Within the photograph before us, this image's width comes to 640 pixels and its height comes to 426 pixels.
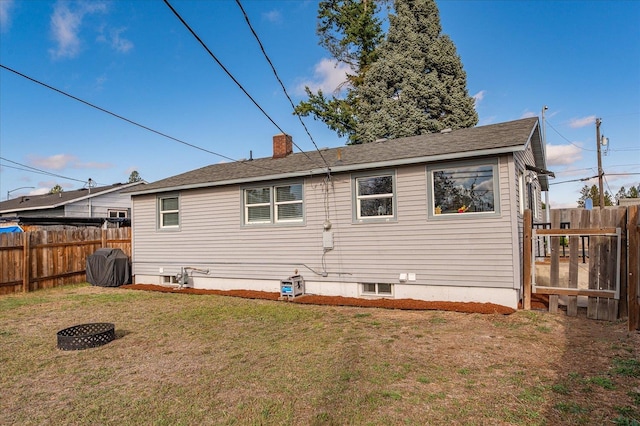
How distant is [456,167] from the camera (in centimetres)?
790

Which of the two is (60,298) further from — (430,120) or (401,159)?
(430,120)

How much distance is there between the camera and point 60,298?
10.4m

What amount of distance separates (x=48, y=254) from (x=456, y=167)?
13.3 meters

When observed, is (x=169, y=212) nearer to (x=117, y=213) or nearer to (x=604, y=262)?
(x=604, y=262)

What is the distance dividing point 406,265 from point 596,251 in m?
3.57

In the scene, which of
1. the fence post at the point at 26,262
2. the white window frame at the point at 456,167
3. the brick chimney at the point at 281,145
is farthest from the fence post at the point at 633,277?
the fence post at the point at 26,262

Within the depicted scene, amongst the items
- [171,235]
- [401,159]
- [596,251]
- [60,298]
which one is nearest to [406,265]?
→ [401,159]

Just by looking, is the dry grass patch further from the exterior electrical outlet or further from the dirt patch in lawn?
the exterior electrical outlet

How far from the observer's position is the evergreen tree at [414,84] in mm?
21031

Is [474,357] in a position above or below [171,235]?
below

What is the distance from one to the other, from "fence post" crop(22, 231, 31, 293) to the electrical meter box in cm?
864

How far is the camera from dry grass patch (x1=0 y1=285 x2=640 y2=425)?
3.40 meters

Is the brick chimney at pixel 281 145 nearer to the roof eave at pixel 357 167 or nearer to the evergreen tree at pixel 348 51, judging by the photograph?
the roof eave at pixel 357 167

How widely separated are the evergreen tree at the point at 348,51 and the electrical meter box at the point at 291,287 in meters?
15.9
